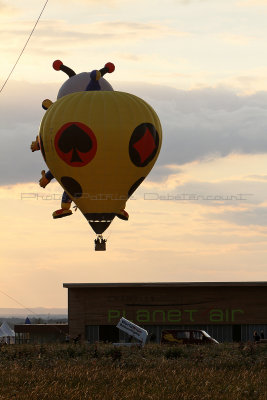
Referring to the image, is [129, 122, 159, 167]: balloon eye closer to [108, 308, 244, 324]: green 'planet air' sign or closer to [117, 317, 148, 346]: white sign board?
[117, 317, 148, 346]: white sign board

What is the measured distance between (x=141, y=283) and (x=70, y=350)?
1115 inches

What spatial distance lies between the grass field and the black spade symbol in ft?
39.8

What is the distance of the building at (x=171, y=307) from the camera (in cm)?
6650

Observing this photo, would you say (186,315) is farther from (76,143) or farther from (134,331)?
(76,143)

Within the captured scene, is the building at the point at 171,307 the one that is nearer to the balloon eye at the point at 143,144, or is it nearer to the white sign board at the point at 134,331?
the white sign board at the point at 134,331

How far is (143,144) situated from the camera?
161 feet

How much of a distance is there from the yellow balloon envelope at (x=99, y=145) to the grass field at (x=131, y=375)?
11.3 metres

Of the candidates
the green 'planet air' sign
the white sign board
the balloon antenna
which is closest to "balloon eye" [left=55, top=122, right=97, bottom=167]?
the balloon antenna

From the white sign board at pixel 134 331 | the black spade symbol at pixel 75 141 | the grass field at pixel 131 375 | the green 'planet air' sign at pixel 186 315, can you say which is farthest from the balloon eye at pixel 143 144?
the green 'planet air' sign at pixel 186 315

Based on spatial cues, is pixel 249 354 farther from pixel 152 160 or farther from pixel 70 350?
pixel 152 160

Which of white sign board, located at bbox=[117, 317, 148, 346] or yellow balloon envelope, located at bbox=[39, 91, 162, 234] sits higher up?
yellow balloon envelope, located at bbox=[39, 91, 162, 234]

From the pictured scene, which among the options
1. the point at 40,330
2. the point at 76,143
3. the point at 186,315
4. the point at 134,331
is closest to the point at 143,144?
the point at 76,143

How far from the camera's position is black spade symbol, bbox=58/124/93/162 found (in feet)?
158

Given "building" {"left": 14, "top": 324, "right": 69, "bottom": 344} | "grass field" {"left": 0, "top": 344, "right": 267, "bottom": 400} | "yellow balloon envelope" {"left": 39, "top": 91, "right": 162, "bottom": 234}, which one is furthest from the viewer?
"building" {"left": 14, "top": 324, "right": 69, "bottom": 344}
